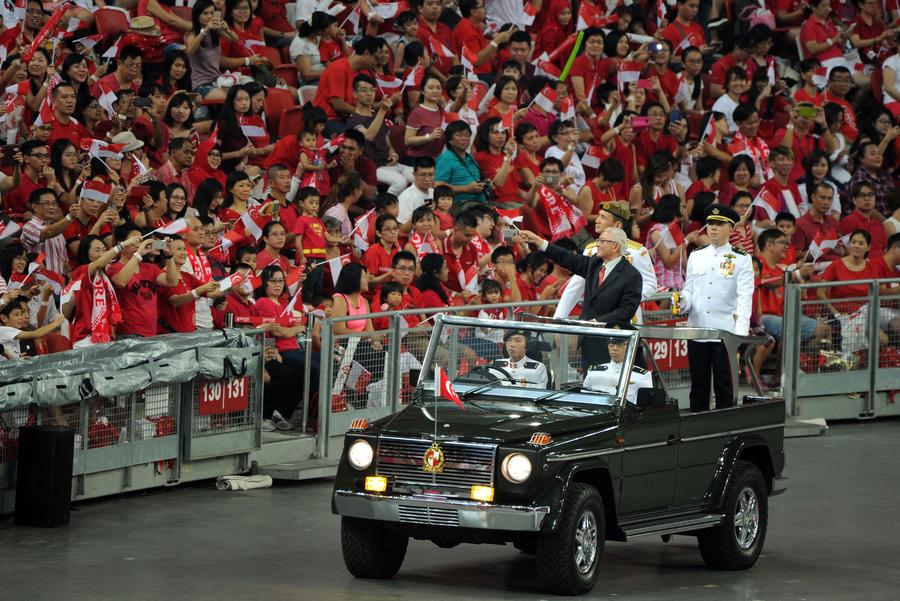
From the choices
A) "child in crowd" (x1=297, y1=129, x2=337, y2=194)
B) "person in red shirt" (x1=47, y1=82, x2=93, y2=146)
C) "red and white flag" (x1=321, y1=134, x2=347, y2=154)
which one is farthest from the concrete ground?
"red and white flag" (x1=321, y1=134, x2=347, y2=154)

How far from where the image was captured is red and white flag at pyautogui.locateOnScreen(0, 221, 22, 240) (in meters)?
14.3

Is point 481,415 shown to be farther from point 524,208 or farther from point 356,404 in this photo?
point 524,208

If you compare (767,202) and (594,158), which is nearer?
(594,158)

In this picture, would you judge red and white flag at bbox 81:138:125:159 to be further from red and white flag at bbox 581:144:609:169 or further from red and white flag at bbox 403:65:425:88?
red and white flag at bbox 581:144:609:169

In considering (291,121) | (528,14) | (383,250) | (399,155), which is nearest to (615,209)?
(383,250)

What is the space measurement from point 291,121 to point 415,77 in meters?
1.94

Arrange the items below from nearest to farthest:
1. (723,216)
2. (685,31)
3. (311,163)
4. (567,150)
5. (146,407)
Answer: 1. (146,407)
2. (723,216)
3. (311,163)
4. (567,150)
5. (685,31)

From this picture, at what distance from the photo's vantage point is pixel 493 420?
1022 centimetres

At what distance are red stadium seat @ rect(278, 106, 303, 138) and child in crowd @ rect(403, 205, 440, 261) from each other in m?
2.30

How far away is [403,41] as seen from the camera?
806 inches

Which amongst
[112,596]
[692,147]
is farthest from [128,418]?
[692,147]

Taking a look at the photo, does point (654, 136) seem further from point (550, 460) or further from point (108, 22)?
point (550, 460)

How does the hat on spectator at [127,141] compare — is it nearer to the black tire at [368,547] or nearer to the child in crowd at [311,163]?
the child in crowd at [311,163]

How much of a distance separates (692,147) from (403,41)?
4.34 meters
